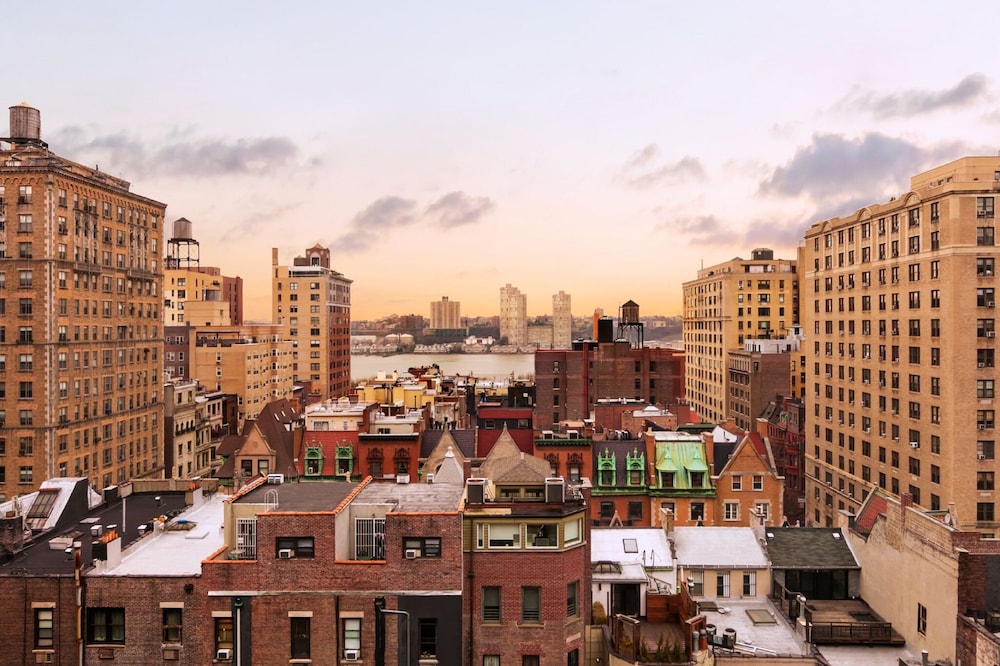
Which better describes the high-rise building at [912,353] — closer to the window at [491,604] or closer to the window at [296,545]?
the window at [491,604]

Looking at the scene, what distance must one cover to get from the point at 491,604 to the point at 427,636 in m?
2.94

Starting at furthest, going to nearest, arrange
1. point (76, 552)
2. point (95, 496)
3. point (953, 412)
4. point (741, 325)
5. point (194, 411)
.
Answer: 1. point (741, 325)
2. point (194, 411)
3. point (953, 412)
4. point (95, 496)
5. point (76, 552)

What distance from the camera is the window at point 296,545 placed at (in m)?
31.3

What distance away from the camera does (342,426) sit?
7888cm

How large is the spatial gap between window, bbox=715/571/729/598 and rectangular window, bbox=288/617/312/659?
2457cm

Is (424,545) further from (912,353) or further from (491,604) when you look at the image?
(912,353)

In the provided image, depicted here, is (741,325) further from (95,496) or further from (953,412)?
(95,496)

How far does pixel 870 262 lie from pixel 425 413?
53.4 m

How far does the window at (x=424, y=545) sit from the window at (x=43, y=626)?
15652 millimetres

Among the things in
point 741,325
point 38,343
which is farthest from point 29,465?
point 741,325

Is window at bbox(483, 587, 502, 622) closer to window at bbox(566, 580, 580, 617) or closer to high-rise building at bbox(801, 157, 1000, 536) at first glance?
window at bbox(566, 580, 580, 617)

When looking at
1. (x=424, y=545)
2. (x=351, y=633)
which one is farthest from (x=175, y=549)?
(x=424, y=545)

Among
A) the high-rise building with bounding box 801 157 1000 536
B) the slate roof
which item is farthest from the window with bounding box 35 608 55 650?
the high-rise building with bounding box 801 157 1000 536

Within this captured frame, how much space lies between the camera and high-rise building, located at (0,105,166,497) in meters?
84.8
